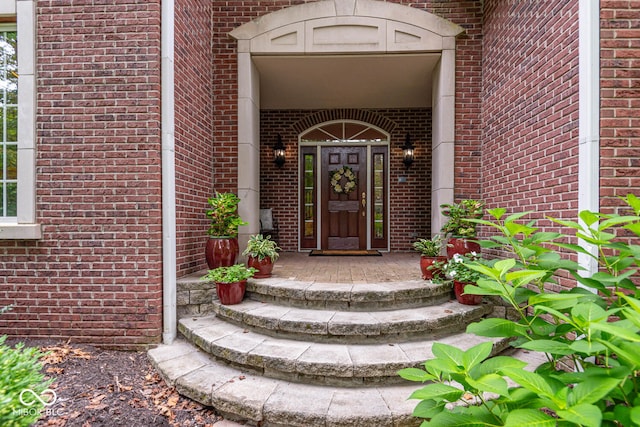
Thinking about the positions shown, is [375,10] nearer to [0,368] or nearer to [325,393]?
[325,393]

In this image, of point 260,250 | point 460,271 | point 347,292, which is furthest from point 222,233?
point 460,271

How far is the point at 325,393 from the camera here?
2.14 m

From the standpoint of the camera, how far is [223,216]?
3389mm

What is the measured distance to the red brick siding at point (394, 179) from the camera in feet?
20.0

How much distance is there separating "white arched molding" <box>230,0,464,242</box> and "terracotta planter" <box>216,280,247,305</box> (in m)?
1.27

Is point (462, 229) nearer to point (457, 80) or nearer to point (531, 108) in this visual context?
point (531, 108)

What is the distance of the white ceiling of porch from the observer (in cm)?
432

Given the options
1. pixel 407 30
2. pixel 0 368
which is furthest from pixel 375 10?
pixel 0 368

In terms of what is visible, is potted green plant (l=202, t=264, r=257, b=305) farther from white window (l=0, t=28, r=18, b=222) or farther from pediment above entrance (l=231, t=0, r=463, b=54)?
pediment above entrance (l=231, t=0, r=463, b=54)

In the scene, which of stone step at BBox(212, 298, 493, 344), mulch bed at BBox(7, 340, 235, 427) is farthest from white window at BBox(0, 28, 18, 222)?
stone step at BBox(212, 298, 493, 344)

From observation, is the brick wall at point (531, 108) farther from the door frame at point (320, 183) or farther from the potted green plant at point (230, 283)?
the potted green plant at point (230, 283)

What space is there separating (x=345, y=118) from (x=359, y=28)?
2108 mm

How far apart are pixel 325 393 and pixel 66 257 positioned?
2.62 metres

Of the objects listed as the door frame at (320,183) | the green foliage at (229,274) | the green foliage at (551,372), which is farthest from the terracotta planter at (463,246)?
the door frame at (320,183)
